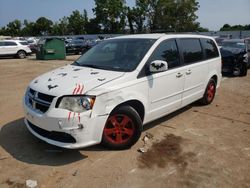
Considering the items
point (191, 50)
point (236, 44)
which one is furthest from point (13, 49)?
point (191, 50)

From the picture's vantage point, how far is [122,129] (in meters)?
4.20

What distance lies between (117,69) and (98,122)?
3.30 ft

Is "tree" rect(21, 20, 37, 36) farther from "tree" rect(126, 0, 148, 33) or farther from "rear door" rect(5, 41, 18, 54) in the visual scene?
"rear door" rect(5, 41, 18, 54)

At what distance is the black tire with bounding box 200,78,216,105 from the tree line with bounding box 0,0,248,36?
57362mm

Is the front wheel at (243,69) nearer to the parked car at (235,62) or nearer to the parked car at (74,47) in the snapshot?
the parked car at (235,62)

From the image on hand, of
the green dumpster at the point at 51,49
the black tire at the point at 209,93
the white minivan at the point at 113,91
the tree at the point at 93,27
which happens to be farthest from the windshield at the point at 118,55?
the tree at the point at 93,27

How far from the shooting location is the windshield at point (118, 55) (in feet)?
14.7

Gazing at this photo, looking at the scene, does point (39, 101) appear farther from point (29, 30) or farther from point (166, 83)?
point (29, 30)

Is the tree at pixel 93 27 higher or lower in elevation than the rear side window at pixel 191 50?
higher

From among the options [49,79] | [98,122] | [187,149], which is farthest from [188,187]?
[49,79]

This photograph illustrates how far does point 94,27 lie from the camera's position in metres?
77.7

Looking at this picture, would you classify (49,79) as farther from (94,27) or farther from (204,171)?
(94,27)

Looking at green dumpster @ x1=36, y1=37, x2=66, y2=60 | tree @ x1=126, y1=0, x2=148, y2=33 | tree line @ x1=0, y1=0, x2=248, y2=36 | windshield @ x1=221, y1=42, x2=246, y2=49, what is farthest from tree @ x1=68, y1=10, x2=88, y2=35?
windshield @ x1=221, y1=42, x2=246, y2=49

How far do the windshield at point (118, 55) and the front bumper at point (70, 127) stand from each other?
1036mm
